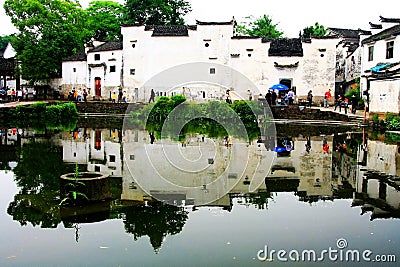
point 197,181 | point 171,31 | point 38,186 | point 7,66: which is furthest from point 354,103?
point 7,66

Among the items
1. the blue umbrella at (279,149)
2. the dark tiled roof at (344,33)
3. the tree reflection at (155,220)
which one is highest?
the dark tiled roof at (344,33)

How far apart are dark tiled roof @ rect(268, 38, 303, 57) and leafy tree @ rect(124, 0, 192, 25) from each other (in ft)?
46.8

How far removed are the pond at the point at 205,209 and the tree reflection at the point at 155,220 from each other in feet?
0.06

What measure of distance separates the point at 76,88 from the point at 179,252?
3941cm

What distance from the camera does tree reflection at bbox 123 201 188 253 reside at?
6.98 m

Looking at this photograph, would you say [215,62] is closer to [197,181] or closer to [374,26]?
[374,26]

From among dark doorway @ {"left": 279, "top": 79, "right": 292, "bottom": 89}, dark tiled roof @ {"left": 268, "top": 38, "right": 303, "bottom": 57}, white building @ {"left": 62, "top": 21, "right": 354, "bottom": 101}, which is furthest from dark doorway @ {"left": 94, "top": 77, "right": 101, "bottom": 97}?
dark doorway @ {"left": 279, "top": 79, "right": 292, "bottom": 89}

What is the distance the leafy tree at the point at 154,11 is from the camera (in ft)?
156

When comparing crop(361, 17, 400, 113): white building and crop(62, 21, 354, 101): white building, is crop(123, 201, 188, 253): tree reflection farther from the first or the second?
crop(62, 21, 354, 101): white building

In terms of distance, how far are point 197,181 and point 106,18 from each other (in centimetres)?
4396

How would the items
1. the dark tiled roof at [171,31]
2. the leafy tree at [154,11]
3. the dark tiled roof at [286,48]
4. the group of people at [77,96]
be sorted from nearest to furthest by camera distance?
the group of people at [77,96] → the dark tiled roof at [286,48] → the dark tiled roof at [171,31] → the leafy tree at [154,11]

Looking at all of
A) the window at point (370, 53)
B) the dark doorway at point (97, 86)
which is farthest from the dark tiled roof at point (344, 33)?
the dark doorway at point (97, 86)

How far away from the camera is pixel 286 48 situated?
39.3 m

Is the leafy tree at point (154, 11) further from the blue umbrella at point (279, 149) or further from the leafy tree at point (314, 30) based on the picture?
the blue umbrella at point (279, 149)
